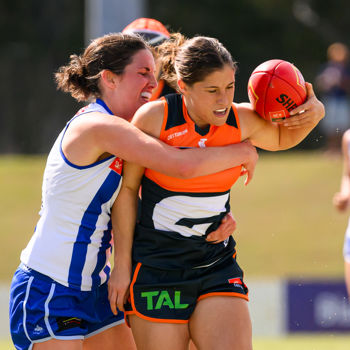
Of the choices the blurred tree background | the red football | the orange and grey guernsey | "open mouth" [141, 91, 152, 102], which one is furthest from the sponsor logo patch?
the blurred tree background

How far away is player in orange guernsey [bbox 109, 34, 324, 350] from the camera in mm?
3555

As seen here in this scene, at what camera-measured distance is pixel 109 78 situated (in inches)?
147

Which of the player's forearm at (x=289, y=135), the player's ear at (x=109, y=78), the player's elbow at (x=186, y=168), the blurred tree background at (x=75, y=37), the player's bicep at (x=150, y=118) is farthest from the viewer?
the blurred tree background at (x=75, y=37)

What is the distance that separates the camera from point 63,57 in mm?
23375

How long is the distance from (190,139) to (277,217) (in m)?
9.67

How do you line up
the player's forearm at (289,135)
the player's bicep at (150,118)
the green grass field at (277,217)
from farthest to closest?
the green grass field at (277,217) → the player's forearm at (289,135) → the player's bicep at (150,118)

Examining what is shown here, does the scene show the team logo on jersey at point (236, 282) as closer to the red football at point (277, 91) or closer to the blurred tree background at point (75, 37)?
the red football at point (277, 91)

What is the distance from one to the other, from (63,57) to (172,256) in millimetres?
20413

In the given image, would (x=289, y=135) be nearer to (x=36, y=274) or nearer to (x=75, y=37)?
(x=36, y=274)

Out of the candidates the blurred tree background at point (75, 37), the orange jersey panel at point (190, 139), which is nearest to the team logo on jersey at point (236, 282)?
the orange jersey panel at point (190, 139)

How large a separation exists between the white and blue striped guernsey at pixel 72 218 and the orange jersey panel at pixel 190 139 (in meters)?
0.24

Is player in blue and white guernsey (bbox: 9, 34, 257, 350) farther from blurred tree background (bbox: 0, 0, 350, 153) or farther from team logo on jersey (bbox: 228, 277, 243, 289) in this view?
blurred tree background (bbox: 0, 0, 350, 153)

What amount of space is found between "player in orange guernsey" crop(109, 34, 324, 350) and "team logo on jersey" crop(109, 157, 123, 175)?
4 cm

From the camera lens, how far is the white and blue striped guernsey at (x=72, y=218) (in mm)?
3602
